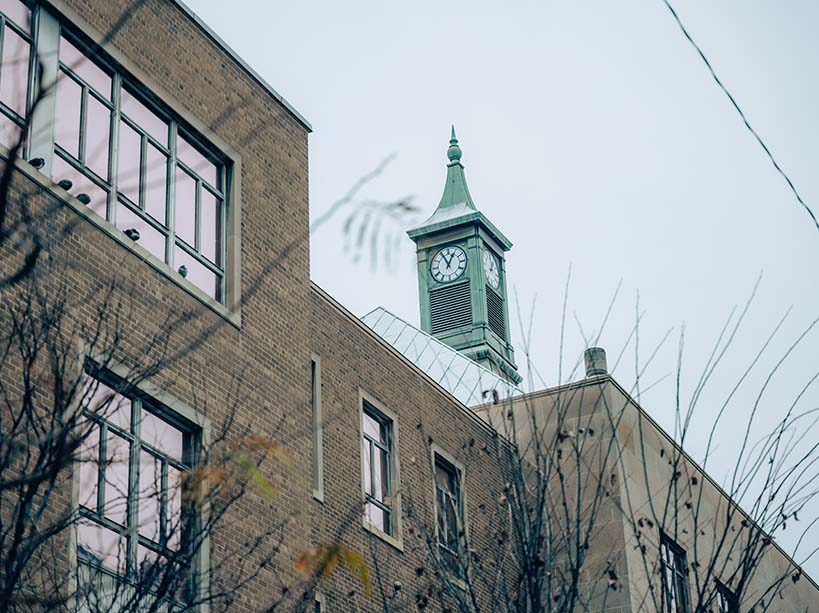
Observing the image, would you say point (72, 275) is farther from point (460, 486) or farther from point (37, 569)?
point (460, 486)

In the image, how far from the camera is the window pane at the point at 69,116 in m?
13.6

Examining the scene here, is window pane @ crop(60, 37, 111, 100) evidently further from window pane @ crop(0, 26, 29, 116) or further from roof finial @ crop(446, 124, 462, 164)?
roof finial @ crop(446, 124, 462, 164)

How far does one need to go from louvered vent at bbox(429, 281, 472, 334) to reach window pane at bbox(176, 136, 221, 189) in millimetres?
46708

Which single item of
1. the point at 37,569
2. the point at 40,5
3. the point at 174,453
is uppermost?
the point at 40,5

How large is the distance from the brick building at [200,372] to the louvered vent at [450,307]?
4093cm

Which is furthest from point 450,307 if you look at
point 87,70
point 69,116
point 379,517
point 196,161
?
point 69,116

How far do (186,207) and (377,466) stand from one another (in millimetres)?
5561

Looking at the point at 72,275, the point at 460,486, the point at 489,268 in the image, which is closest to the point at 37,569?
the point at 72,275

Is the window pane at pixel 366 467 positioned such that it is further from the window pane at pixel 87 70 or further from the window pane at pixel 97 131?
the window pane at pixel 87 70

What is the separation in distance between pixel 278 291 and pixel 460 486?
5.71 metres

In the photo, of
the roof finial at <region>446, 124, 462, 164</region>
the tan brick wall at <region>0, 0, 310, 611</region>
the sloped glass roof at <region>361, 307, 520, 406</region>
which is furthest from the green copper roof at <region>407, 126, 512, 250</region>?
the tan brick wall at <region>0, 0, 310, 611</region>

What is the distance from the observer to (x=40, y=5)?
13703 mm

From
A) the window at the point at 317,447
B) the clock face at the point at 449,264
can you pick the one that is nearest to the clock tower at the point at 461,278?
the clock face at the point at 449,264

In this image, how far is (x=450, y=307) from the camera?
64.1m
